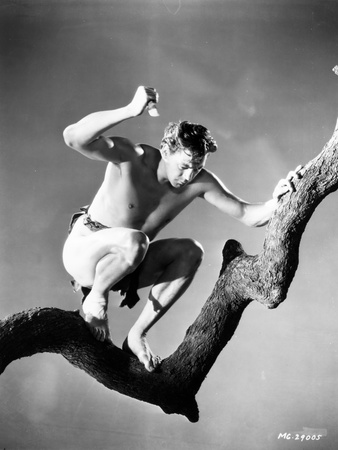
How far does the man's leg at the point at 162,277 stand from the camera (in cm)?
238

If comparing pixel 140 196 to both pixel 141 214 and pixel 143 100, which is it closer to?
pixel 141 214

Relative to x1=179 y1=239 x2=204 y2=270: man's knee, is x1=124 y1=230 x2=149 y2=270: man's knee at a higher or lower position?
higher

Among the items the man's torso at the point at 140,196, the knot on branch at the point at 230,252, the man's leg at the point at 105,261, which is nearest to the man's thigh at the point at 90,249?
the man's leg at the point at 105,261

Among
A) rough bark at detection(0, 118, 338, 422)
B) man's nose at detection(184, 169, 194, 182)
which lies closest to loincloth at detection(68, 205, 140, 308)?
rough bark at detection(0, 118, 338, 422)

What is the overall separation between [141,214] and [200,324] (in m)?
0.46

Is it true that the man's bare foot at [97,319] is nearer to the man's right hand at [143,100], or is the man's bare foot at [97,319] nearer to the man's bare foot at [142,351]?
the man's bare foot at [142,351]

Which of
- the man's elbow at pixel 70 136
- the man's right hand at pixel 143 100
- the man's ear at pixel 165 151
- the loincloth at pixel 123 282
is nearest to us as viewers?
the man's right hand at pixel 143 100

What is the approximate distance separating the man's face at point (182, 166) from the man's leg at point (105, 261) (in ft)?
0.89

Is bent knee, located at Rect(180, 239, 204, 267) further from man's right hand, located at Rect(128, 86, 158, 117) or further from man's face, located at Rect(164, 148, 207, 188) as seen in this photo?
man's right hand, located at Rect(128, 86, 158, 117)

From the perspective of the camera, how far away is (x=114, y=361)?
2.27 m

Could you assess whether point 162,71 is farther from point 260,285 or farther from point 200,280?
point 260,285

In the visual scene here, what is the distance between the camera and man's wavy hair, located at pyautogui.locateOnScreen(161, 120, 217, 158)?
2.23m

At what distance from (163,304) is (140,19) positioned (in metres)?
2.58

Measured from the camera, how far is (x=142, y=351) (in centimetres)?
239
